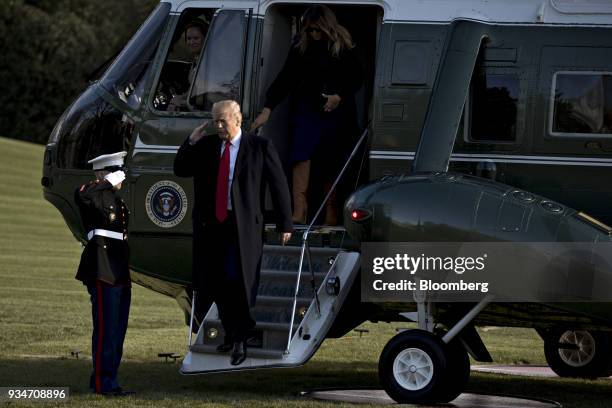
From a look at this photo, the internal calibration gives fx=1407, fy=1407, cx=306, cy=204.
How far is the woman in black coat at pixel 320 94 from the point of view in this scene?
1114cm

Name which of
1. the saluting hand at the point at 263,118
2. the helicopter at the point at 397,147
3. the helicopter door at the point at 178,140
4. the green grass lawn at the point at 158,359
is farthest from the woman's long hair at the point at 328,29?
the green grass lawn at the point at 158,359

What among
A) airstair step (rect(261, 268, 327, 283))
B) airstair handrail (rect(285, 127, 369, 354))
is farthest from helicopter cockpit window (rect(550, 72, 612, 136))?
airstair step (rect(261, 268, 327, 283))

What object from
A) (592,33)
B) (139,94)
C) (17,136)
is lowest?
(17,136)

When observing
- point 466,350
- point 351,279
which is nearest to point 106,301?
point 351,279

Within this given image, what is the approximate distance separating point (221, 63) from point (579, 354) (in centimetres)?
Result: 426

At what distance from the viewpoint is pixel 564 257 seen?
9.52 m

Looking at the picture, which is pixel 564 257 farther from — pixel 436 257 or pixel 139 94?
pixel 139 94

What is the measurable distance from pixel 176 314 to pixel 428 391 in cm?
866

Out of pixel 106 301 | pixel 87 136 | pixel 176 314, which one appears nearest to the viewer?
pixel 106 301

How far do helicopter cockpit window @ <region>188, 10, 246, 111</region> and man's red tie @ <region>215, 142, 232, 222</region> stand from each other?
1605mm

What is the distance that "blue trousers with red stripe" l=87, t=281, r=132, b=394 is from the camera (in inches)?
397

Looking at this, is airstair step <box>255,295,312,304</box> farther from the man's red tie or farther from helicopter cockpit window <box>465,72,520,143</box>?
helicopter cockpit window <box>465,72,520,143</box>

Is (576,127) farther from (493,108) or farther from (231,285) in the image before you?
(231,285)

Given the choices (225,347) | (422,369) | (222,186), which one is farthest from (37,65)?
(422,369)
